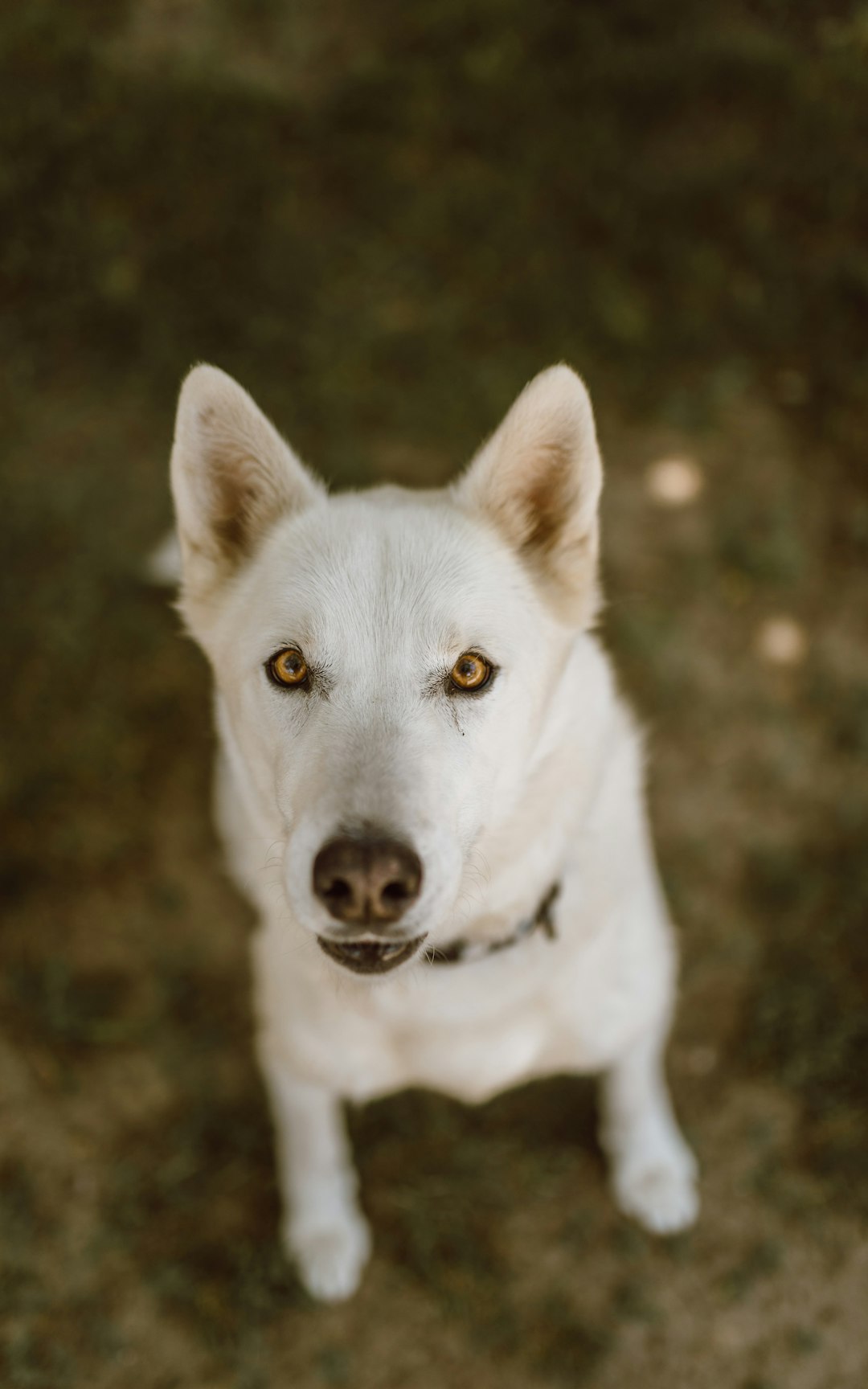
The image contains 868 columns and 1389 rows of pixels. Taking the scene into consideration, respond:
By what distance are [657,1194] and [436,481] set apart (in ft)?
9.43

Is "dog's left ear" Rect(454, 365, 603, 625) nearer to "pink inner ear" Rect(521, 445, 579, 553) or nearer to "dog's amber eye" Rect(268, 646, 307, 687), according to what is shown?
"pink inner ear" Rect(521, 445, 579, 553)

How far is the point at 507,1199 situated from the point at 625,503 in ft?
9.12

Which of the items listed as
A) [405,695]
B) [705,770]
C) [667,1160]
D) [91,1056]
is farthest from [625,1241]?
[405,695]

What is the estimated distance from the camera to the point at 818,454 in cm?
433

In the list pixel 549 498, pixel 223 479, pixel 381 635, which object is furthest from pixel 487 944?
pixel 223 479

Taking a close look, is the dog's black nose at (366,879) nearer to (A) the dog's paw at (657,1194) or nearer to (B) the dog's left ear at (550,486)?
(B) the dog's left ear at (550,486)

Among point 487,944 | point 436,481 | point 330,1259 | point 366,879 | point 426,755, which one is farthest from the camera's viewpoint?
point 436,481

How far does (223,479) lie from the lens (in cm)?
239

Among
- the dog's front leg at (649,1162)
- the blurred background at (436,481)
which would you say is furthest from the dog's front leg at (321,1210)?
the dog's front leg at (649,1162)

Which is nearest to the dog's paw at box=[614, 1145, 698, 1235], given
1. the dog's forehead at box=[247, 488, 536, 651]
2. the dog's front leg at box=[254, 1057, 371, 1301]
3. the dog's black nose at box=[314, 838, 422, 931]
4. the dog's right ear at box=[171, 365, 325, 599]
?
the dog's front leg at box=[254, 1057, 371, 1301]

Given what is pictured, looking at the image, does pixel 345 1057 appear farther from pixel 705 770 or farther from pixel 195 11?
pixel 195 11

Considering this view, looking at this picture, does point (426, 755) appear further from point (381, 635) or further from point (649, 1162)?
point (649, 1162)

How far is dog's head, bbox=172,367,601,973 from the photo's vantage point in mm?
1929

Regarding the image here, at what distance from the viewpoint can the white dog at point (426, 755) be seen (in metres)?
1.99
